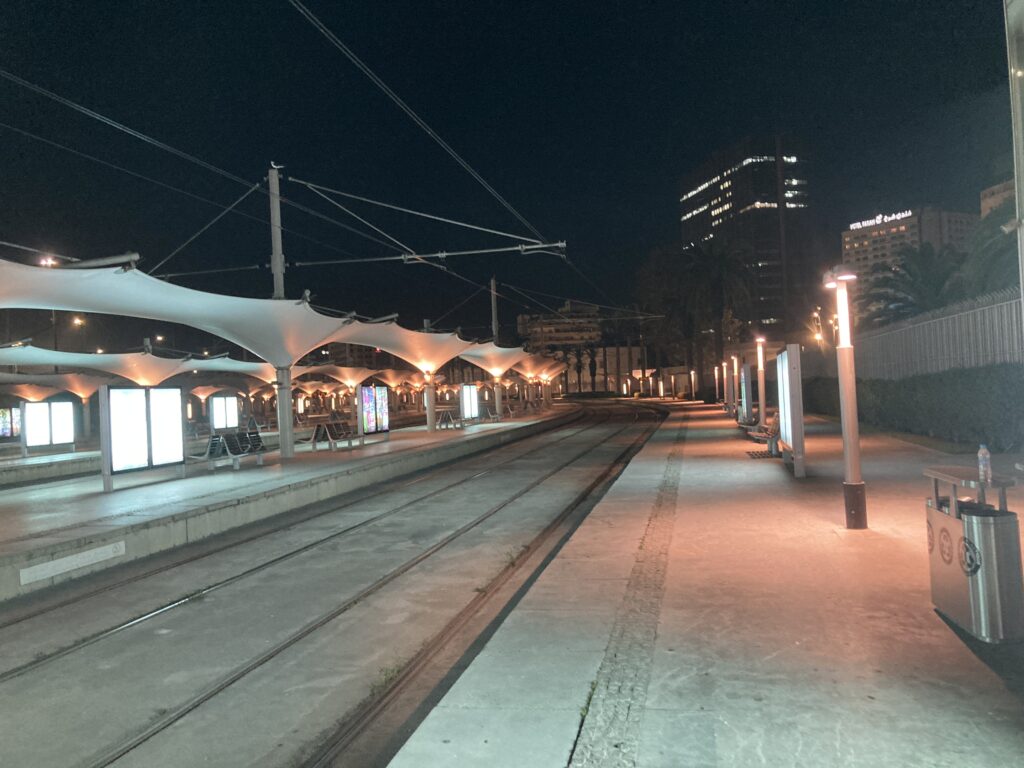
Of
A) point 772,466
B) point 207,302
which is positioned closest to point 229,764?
point 772,466

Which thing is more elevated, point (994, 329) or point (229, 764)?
point (994, 329)

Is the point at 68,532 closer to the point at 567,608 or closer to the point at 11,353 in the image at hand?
the point at 567,608

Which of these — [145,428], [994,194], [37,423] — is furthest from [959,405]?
[994,194]

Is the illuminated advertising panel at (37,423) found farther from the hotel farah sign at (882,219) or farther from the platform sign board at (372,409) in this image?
the hotel farah sign at (882,219)

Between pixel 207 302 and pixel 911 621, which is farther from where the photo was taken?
pixel 207 302

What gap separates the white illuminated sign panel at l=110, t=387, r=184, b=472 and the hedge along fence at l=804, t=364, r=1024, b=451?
17334 mm

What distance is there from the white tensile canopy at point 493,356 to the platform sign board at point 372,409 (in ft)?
45.5

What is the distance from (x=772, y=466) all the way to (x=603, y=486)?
3559 mm

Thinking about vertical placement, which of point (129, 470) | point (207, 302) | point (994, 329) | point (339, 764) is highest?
point (207, 302)

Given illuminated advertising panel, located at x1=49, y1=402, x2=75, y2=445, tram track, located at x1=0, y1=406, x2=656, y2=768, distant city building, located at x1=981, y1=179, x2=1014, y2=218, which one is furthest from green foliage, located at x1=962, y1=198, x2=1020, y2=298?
illuminated advertising panel, located at x1=49, y1=402, x2=75, y2=445

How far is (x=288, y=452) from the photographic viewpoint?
21.0m

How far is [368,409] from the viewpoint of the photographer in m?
27.9

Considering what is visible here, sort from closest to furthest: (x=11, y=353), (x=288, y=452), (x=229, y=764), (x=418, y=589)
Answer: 1. (x=229, y=764)
2. (x=418, y=589)
3. (x=288, y=452)
4. (x=11, y=353)

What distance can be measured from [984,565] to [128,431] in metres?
14.6
